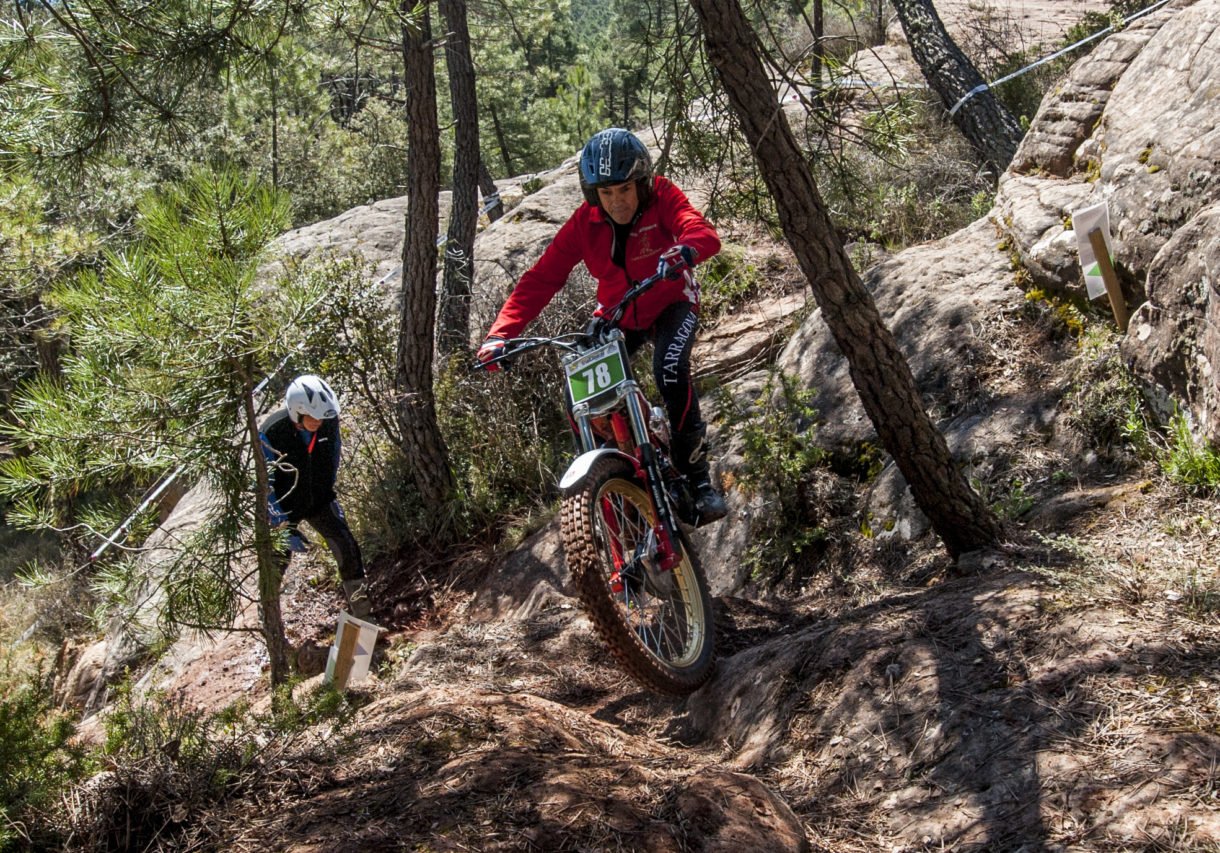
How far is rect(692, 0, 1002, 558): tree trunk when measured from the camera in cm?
376

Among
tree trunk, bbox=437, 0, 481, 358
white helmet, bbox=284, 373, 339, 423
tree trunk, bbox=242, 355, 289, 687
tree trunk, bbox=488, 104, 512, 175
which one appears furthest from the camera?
tree trunk, bbox=488, 104, 512, 175

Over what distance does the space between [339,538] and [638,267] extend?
349 cm

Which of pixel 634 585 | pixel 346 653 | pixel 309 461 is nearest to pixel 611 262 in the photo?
pixel 634 585

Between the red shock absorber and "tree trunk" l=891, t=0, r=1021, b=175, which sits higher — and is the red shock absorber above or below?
below

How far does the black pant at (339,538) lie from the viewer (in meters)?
6.72

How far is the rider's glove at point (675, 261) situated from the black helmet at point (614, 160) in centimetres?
62

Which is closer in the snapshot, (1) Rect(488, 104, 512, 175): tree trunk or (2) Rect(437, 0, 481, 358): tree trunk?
(2) Rect(437, 0, 481, 358): tree trunk

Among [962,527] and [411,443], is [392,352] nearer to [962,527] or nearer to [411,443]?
[411,443]

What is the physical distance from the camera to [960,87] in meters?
8.80

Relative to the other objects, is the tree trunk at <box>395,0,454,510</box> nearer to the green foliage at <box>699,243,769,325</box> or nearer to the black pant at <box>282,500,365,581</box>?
the black pant at <box>282,500,365,581</box>

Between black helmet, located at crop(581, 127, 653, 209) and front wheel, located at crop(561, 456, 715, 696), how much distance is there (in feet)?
4.64

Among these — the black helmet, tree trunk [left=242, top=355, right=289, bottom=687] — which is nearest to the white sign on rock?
the black helmet

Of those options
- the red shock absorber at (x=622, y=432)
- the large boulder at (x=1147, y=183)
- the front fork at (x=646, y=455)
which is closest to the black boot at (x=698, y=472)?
the front fork at (x=646, y=455)

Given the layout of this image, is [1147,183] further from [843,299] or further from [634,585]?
[634,585]
